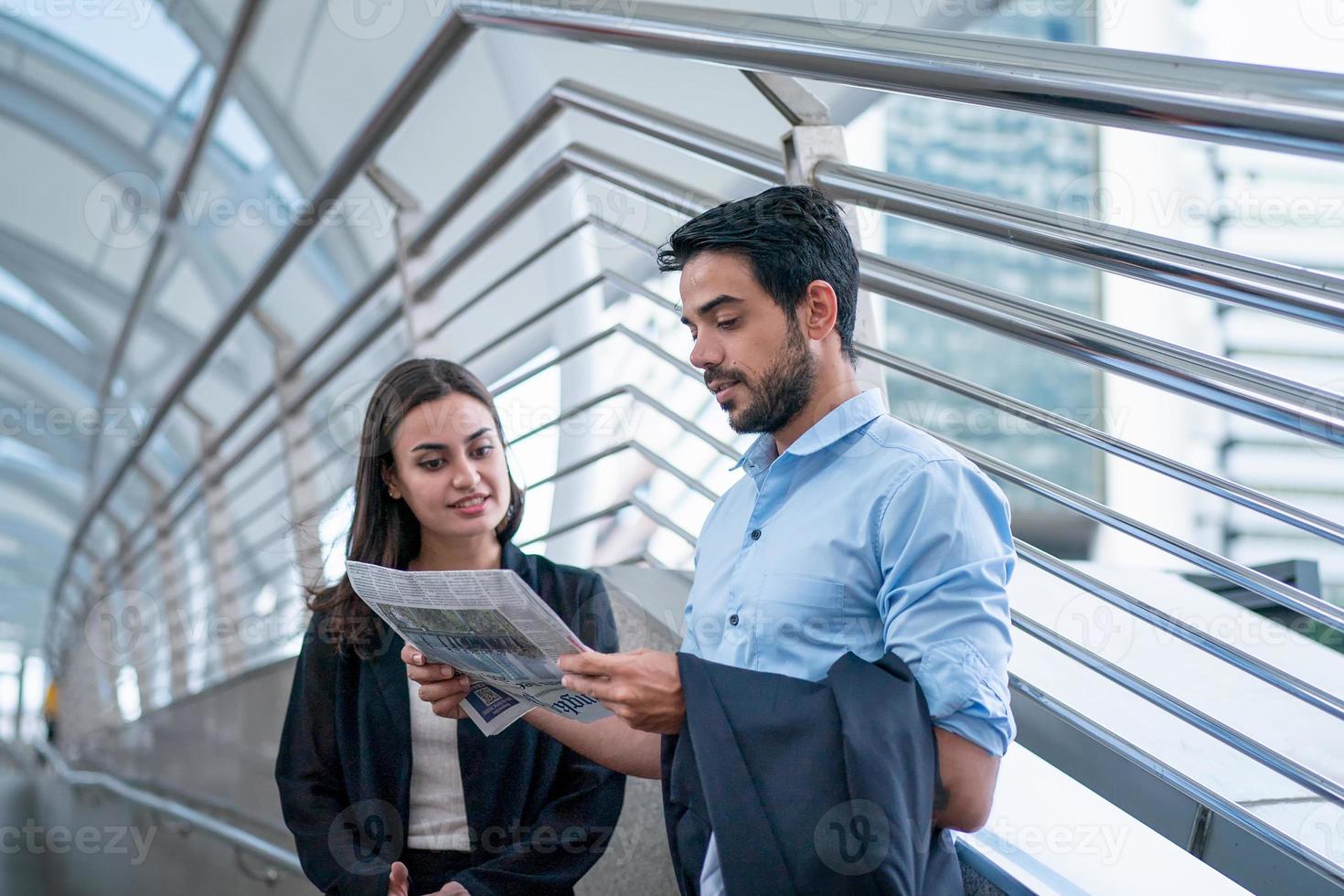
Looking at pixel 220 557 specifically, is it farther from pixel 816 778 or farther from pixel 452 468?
pixel 816 778

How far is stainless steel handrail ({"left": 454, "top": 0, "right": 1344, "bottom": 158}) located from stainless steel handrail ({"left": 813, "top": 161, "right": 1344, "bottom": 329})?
0.39 ft

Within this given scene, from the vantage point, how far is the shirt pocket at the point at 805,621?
1.05m

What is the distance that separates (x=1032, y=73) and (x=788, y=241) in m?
0.28

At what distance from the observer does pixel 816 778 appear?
0.92 meters

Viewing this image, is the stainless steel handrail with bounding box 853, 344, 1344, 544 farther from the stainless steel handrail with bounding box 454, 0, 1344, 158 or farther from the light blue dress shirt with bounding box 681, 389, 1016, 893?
the stainless steel handrail with bounding box 454, 0, 1344, 158

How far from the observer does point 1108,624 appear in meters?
1.73

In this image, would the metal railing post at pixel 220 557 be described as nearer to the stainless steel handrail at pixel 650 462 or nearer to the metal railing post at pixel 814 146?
the stainless steel handrail at pixel 650 462

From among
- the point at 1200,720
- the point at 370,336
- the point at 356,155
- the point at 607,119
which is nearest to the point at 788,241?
the point at 1200,720

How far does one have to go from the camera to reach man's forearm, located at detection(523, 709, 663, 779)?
4.36ft

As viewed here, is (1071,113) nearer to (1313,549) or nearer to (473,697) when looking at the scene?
(473,697)

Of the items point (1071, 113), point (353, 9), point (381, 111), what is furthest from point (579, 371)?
point (353, 9)

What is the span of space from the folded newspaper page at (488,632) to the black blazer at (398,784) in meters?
0.21

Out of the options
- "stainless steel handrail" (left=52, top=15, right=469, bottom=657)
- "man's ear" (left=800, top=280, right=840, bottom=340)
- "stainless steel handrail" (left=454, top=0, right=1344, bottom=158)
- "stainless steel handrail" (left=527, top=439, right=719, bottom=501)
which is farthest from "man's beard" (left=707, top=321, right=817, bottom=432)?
"stainless steel handrail" (left=52, top=15, right=469, bottom=657)

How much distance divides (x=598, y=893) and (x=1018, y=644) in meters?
0.64
